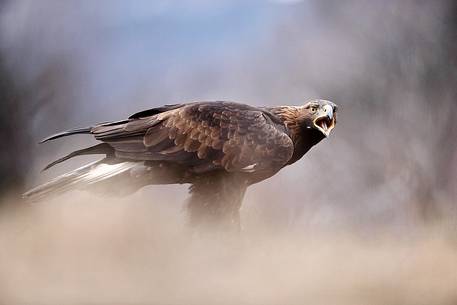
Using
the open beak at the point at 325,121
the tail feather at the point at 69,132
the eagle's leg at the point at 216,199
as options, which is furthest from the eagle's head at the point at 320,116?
the tail feather at the point at 69,132

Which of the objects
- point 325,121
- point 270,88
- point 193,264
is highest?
point 270,88

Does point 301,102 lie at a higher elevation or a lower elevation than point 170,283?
higher

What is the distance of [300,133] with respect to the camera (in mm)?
2760

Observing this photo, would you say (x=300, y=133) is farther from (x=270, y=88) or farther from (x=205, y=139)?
(x=205, y=139)

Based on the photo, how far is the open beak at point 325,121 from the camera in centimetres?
272

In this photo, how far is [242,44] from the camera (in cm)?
290

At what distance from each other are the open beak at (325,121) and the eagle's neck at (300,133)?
2 centimetres

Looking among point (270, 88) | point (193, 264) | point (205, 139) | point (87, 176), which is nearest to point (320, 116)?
point (270, 88)

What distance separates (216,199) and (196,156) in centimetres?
19

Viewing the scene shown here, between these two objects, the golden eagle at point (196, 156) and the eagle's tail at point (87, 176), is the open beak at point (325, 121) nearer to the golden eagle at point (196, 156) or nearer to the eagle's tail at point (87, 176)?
the golden eagle at point (196, 156)

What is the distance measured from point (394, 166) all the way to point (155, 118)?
105cm

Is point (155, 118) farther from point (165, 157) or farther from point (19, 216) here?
point (19, 216)

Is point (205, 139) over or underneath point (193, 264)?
over

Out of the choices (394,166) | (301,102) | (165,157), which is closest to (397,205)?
(394,166)
